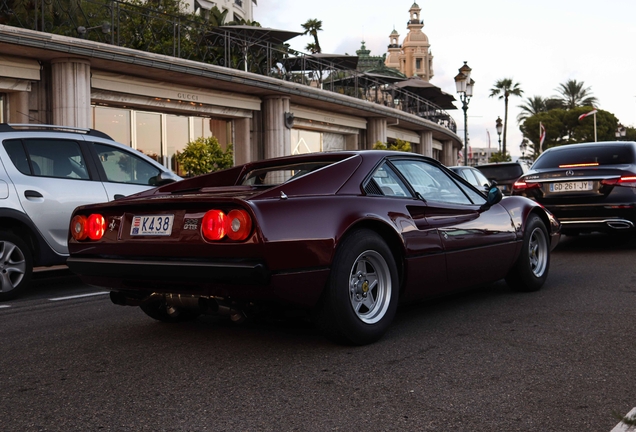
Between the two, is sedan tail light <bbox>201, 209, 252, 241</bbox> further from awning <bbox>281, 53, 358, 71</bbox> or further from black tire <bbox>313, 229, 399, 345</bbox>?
awning <bbox>281, 53, 358, 71</bbox>

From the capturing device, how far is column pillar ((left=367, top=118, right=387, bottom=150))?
30453mm

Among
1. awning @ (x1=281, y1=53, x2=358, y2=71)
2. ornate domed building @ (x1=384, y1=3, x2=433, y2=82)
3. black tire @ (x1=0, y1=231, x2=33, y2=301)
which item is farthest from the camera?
ornate domed building @ (x1=384, y1=3, x2=433, y2=82)

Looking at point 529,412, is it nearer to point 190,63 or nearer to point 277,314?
point 277,314

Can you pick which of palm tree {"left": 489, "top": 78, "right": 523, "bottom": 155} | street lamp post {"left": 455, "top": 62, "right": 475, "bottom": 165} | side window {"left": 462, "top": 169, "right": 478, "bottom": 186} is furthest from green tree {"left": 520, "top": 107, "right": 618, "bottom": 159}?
side window {"left": 462, "top": 169, "right": 478, "bottom": 186}

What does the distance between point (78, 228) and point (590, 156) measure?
25.6ft

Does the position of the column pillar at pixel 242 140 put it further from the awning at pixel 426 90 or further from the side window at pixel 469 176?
the awning at pixel 426 90

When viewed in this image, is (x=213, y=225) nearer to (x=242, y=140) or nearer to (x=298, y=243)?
(x=298, y=243)

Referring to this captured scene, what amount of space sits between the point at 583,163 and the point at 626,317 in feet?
17.6

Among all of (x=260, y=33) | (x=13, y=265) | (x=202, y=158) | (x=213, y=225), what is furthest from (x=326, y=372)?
(x=260, y=33)

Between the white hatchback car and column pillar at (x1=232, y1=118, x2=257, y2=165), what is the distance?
15358 mm

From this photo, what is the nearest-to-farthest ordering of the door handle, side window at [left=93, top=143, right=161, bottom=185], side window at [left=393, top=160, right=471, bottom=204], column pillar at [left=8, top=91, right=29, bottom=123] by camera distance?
side window at [left=393, top=160, right=471, bottom=204]
the door handle
side window at [left=93, top=143, right=161, bottom=185]
column pillar at [left=8, top=91, right=29, bottom=123]

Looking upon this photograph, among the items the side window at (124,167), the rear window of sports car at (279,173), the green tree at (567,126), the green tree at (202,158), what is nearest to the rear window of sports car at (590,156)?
the side window at (124,167)

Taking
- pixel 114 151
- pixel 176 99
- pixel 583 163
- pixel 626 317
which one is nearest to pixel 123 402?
pixel 626 317

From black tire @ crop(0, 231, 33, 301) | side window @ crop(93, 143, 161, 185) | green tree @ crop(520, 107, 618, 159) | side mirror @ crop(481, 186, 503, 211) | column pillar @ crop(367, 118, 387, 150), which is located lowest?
black tire @ crop(0, 231, 33, 301)
